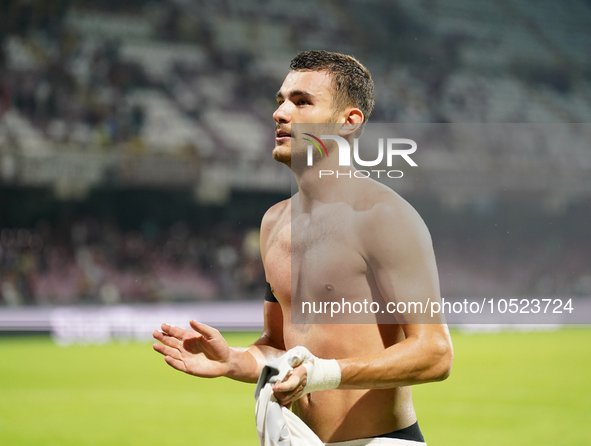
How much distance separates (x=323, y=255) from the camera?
8.73ft

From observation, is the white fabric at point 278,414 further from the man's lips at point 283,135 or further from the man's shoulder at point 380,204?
the man's lips at point 283,135

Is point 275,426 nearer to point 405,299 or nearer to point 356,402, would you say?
point 356,402

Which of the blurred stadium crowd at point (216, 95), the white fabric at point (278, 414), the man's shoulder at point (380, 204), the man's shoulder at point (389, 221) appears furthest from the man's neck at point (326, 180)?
the blurred stadium crowd at point (216, 95)

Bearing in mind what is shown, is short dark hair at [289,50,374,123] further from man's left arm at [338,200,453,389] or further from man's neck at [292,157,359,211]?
man's left arm at [338,200,453,389]

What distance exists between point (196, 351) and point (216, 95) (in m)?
21.9

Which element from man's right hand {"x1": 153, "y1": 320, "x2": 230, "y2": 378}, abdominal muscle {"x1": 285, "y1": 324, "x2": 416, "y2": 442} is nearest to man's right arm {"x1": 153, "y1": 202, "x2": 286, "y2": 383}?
man's right hand {"x1": 153, "y1": 320, "x2": 230, "y2": 378}

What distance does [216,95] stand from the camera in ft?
78.3

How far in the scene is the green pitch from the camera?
8.18 metres

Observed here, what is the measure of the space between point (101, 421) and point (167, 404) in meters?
1.28

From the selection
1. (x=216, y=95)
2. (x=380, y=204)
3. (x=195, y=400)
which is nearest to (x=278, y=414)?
(x=380, y=204)

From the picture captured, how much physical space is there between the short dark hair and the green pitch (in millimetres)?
5833

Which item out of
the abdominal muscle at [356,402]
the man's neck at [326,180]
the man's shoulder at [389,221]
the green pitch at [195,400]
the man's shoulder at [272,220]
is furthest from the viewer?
the green pitch at [195,400]

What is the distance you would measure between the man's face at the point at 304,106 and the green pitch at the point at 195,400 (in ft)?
19.0

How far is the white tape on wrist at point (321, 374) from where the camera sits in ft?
7.23
